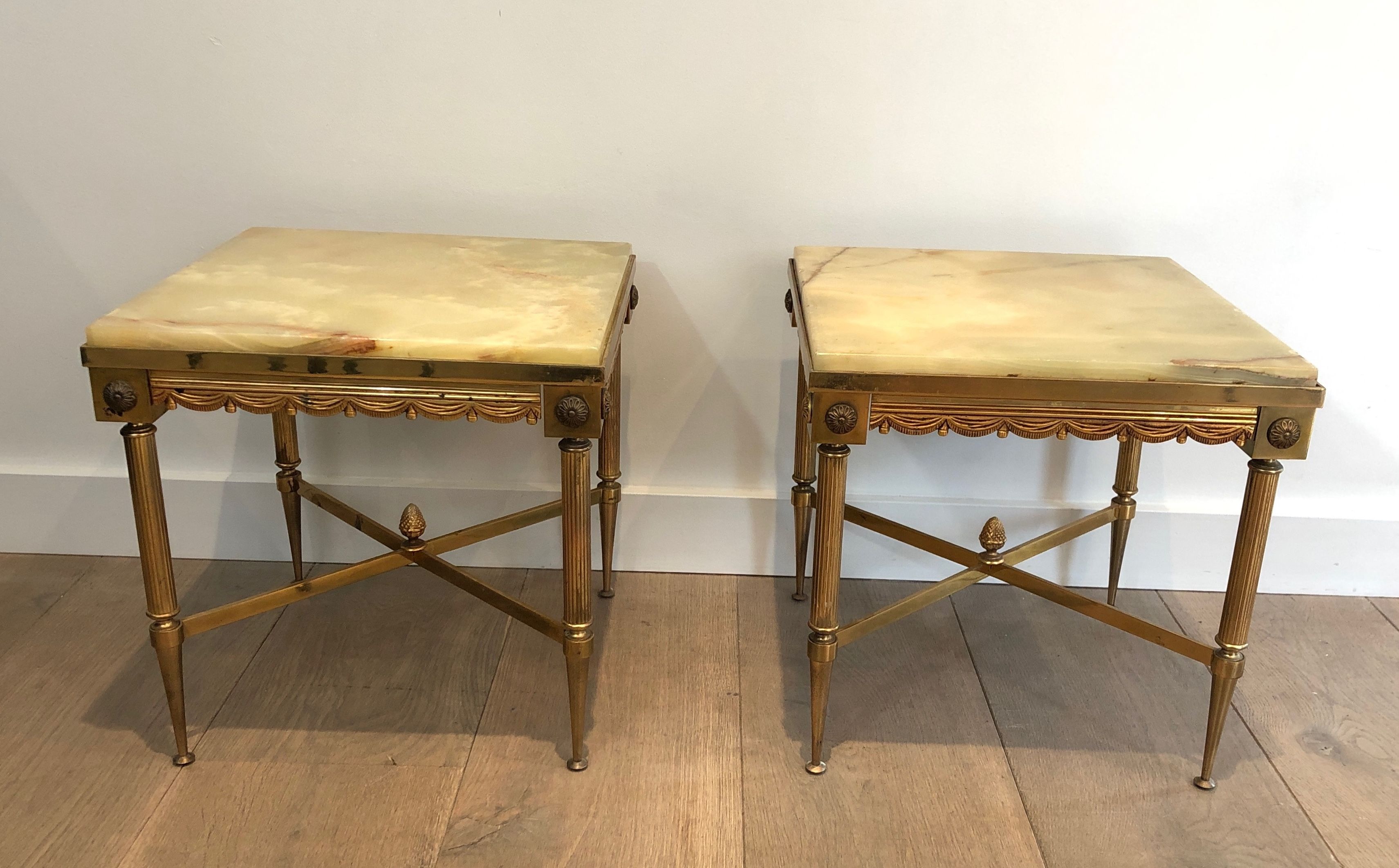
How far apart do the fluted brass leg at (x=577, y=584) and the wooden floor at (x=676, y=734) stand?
69mm

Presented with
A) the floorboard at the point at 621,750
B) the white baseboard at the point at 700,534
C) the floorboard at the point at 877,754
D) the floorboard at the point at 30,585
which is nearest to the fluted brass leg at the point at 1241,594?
the floorboard at the point at 877,754

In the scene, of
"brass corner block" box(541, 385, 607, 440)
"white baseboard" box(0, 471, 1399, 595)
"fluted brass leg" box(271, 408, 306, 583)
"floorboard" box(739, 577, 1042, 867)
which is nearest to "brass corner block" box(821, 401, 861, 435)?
"brass corner block" box(541, 385, 607, 440)

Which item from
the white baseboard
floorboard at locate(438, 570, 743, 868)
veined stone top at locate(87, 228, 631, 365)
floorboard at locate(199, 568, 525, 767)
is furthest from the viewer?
the white baseboard

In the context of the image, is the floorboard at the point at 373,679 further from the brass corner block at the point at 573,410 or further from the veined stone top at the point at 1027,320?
the veined stone top at the point at 1027,320

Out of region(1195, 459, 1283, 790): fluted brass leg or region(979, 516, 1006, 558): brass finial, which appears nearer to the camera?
region(1195, 459, 1283, 790): fluted brass leg

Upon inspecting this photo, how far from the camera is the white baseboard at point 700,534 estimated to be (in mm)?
1797

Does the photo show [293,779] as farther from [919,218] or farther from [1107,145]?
[1107,145]

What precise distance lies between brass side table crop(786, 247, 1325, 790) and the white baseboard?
0.36 metres

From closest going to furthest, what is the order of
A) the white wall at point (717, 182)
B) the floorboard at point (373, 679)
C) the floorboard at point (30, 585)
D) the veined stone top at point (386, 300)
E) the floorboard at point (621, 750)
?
the veined stone top at point (386, 300) < the floorboard at point (621, 750) < the floorboard at point (373, 679) < the white wall at point (717, 182) < the floorboard at point (30, 585)

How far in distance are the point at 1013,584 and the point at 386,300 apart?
0.86 metres

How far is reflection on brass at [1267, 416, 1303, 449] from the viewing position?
3.87 feet

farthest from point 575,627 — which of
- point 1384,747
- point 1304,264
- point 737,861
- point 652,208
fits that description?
point 1304,264

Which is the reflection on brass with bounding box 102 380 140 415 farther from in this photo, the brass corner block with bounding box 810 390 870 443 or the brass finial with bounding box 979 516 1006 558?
the brass finial with bounding box 979 516 1006 558

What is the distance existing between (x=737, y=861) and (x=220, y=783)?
2.05 feet
